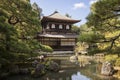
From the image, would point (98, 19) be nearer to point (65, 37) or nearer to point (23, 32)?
point (23, 32)

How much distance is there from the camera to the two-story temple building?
35.4 meters

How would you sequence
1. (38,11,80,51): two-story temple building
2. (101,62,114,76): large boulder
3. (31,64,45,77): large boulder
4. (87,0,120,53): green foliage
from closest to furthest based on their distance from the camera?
(87,0,120,53): green foliage, (101,62,114,76): large boulder, (31,64,45,77): large boulder, (38,11,80,51): two-story temple building

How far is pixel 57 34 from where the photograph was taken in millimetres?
36812

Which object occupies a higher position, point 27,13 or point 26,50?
point 27,13

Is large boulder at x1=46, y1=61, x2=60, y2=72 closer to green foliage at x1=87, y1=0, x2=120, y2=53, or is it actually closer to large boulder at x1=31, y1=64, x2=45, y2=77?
large boulder at x1=31, y1=64, x2=45, y2=77

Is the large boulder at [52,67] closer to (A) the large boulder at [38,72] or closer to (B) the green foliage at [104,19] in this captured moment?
(A) the large boulder at [38,72]

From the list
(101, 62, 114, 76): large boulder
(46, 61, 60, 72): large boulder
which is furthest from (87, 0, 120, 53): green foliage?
(46, 61, 60, 72): large boulder

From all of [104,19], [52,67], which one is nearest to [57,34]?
[52,67]

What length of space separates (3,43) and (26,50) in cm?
232

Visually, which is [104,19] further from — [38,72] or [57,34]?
[57,34]

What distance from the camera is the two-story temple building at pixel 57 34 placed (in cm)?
3538

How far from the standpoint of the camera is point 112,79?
1305 centimetres

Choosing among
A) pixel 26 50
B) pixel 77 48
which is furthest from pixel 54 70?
pixel 77 48

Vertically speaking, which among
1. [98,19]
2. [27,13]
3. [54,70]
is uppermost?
[27,13]
